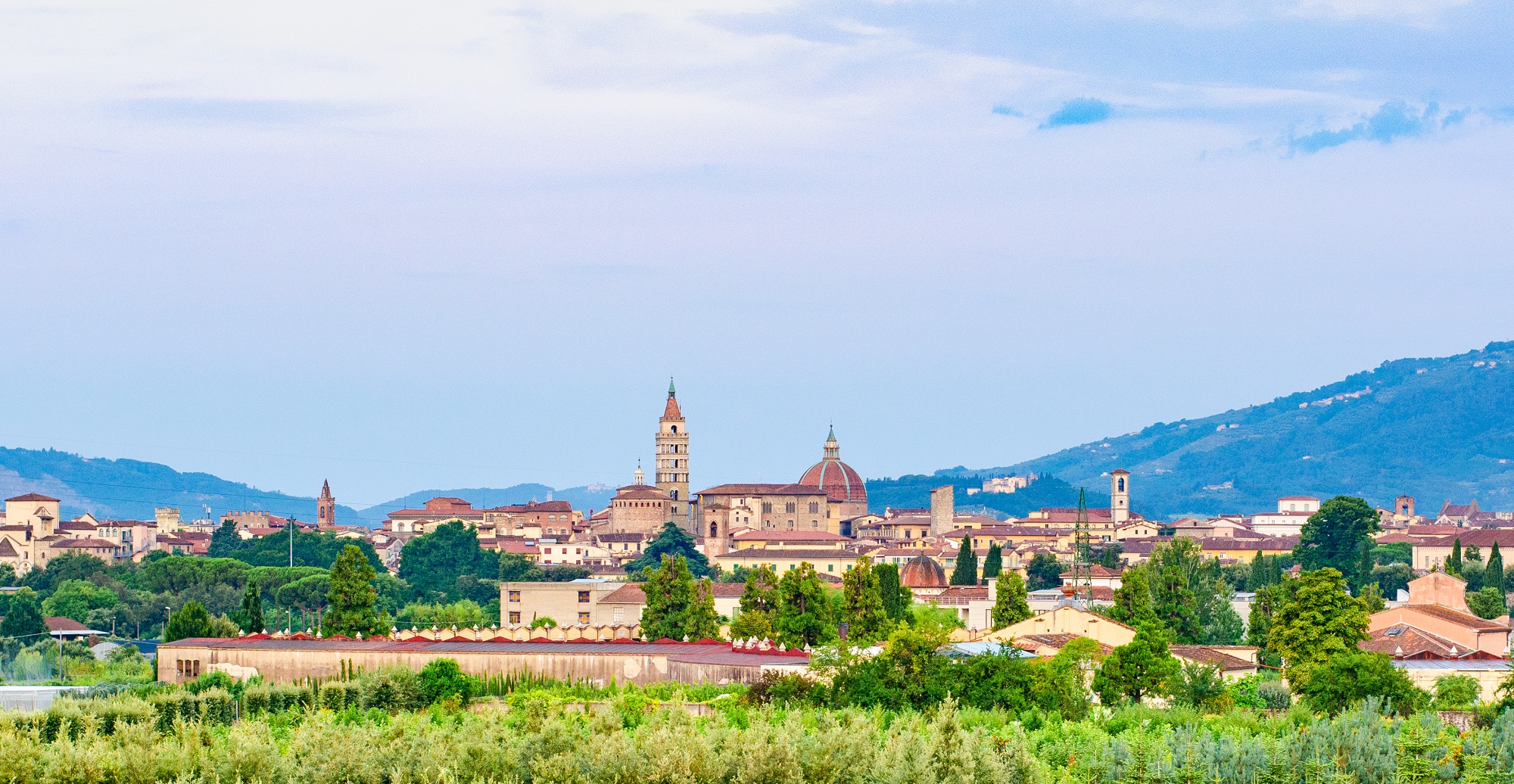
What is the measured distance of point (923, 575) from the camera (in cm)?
9756

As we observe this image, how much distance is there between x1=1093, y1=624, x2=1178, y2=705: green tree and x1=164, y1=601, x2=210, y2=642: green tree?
86.6 ft

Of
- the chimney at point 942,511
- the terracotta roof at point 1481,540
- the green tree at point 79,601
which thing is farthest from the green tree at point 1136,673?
the chimney at point 942,511

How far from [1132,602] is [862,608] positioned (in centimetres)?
719

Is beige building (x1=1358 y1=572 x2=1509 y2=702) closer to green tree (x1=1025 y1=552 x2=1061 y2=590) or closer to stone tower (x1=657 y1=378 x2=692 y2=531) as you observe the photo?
green tree (x1=1025 y1=552 x2=1061 y2=590)

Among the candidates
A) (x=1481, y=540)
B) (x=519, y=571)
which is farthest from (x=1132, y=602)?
(x=1481, y=540)

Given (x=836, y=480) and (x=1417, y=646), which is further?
(x=836, y=480)

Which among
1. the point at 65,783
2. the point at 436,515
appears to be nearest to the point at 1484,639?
the point at 65,783

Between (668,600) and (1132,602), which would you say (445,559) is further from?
(1132,602)

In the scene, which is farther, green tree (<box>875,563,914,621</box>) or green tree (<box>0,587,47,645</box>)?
green tree (<box>0,587,47,645</box>)

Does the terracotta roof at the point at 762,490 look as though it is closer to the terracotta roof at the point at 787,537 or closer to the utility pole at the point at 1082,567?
the terracotta roof at the point at 787,537

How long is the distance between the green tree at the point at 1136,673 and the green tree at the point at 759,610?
46.4 ft

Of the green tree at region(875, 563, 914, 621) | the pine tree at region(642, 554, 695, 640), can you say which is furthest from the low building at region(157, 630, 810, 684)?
the green tree at region(875, 563, 914, 621)

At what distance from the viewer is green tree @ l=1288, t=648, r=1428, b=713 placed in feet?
120

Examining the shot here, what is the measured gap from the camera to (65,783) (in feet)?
74.1
